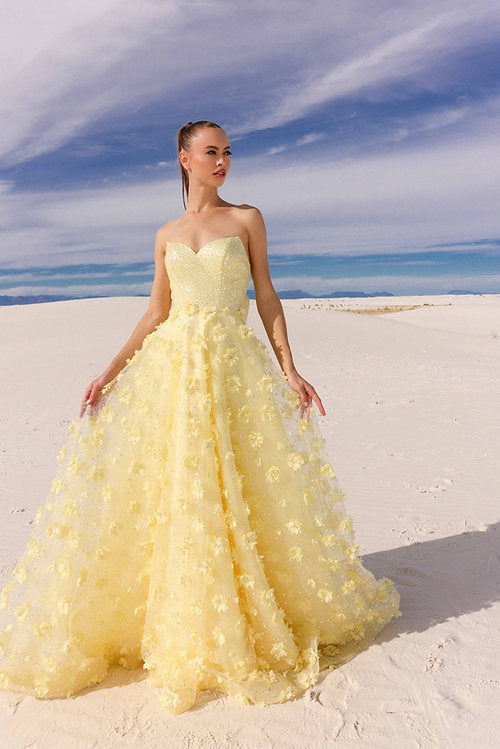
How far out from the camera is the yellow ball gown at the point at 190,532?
305cm

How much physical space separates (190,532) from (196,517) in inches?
3.0

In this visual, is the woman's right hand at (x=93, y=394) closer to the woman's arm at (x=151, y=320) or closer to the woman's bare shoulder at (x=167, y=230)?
the woman's arm at (x=151, y=320)

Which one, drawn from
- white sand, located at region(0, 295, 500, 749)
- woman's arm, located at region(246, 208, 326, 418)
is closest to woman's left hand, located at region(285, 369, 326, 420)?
woman's arm, located at region(246, 208, 326, 418)

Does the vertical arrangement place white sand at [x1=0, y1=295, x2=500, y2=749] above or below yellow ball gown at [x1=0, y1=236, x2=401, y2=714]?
below

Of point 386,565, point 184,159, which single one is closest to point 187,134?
point 184,159

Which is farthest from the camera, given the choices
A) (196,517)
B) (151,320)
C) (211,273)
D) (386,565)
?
(386,565)

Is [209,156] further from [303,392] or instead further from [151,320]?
[303,392]

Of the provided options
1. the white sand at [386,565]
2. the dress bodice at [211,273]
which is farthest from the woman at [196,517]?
the white sand at [386,565]

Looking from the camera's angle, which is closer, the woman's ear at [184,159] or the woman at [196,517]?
the woman at [196,517]

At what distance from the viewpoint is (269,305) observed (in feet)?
11.5

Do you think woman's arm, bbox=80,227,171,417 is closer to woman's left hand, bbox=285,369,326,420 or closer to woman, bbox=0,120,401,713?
woman, bbox=0,120,401,713

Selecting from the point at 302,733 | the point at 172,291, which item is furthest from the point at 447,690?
the point at 172,291

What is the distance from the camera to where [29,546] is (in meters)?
3.38

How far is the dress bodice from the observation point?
327 cm
